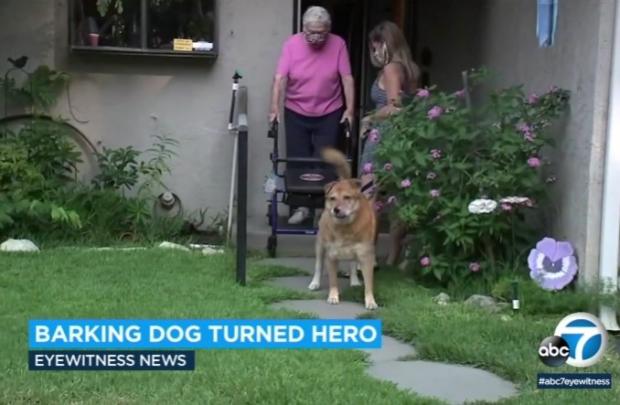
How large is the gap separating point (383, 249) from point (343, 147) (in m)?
1.06

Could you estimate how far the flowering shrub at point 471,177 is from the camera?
5.95 metres

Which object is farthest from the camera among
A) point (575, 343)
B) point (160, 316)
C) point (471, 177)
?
point (471, 177)

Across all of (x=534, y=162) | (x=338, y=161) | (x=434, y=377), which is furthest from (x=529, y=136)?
(x=434, y=377)

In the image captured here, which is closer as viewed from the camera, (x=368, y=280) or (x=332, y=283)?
(x=368, y=280)

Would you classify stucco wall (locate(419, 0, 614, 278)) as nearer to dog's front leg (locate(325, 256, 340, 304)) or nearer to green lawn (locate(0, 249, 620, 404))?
green lawn (locate(0, 249, 620, 404))

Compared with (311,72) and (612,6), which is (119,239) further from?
(612,6)

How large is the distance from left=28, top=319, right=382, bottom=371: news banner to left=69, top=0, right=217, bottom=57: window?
355 cm

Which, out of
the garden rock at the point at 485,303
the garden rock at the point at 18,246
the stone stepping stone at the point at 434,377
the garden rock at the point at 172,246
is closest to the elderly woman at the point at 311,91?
the garden rock at the point at 172,246

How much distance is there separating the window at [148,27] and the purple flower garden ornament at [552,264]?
355cm

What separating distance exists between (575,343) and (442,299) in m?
1.09

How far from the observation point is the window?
315 inches

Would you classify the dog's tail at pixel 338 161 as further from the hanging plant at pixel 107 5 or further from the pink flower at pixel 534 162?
the hanging plant at pixel 107 5

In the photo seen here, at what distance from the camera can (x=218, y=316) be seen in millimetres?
5254

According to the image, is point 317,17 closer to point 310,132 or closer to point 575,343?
point 310,132
